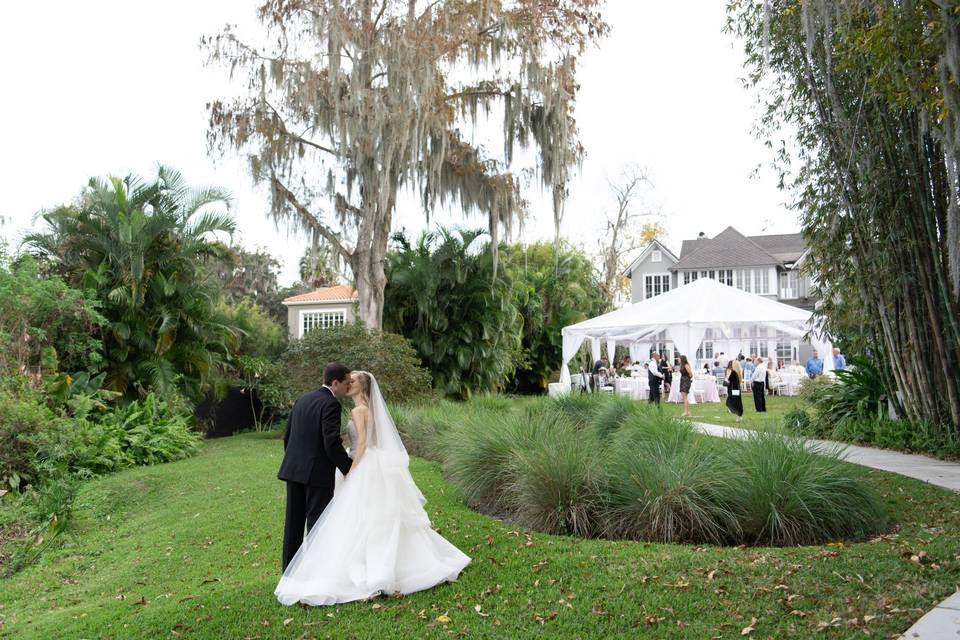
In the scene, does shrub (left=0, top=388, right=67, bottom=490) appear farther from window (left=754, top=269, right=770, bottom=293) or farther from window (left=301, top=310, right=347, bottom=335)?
window (left=754, top=269, right=770, bottom=293)

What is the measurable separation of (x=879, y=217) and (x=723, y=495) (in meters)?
5.89

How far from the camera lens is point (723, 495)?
6414mm

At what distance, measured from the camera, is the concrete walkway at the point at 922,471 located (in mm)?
4090

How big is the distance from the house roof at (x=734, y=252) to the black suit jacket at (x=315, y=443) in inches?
1563

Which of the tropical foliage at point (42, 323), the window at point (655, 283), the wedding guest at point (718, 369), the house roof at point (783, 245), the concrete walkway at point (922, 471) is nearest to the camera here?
the concrete walkway at point (922, 471)

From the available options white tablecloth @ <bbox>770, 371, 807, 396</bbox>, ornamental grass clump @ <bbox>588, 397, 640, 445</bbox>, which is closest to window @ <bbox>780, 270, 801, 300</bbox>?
white tablecloth @ <bbox>770, 371, 807, 396</bbox>

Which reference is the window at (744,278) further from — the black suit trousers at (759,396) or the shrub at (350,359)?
the shrub at (350,359)

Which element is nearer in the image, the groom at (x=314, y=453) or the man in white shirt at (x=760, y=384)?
the groom at (x=314, y=453)

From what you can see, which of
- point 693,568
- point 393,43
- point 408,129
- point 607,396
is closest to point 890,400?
point 607,396

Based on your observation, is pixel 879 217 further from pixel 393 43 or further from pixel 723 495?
pixel 393 43

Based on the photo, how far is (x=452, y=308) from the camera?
22781 mm

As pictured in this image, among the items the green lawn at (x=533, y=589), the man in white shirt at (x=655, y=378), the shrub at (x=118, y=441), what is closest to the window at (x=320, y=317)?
the shrub at (x=118, y=441)

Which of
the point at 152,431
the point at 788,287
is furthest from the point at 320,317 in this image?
the point at 788,287

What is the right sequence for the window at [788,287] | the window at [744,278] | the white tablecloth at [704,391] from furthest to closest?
the window at [788,287]
the window at [744,278]
the white tablecloth at [704,391]
